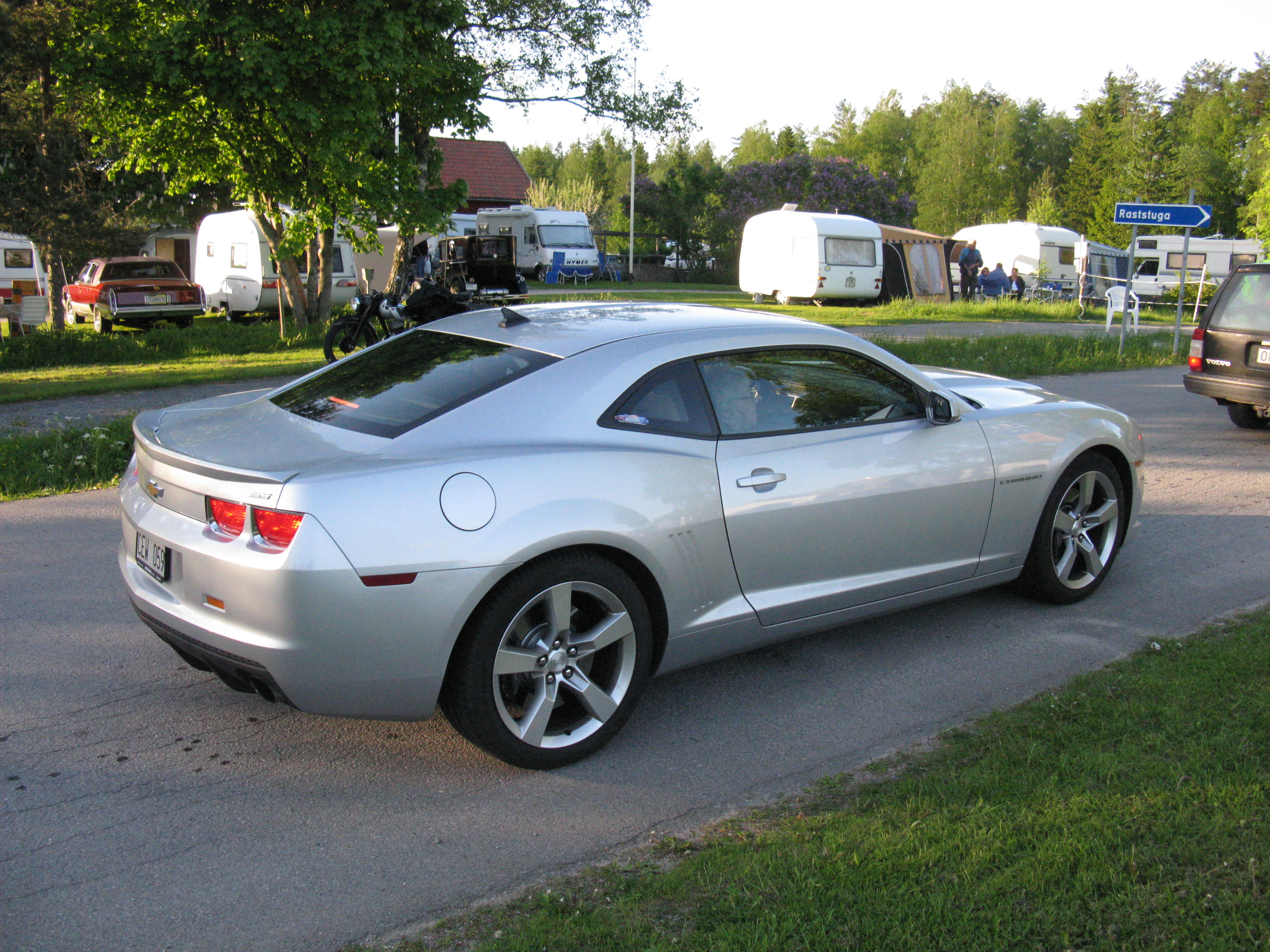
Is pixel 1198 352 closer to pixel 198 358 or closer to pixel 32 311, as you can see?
pixel 198 358

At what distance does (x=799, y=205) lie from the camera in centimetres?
5128

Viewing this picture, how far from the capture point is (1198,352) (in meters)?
10.6

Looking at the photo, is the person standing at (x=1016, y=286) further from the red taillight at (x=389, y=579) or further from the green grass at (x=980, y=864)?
the red taillight at (x=389, y=579)

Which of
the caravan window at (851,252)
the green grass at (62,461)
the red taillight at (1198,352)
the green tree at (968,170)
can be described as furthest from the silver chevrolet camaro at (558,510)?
the green tree at (968,170)

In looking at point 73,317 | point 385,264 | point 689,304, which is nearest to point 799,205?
point 385,264

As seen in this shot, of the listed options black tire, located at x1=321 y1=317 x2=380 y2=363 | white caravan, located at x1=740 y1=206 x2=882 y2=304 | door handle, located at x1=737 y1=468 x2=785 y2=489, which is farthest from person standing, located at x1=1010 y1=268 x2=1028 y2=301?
door handle, located at x1=737 y1=468 x2=785 y2=489

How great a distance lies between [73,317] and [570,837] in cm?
2575

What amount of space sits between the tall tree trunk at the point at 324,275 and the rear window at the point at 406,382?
1577cm

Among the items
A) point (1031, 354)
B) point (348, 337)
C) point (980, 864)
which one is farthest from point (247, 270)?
point (980, 864)

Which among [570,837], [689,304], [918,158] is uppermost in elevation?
[918,158]

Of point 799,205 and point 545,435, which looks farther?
point 799,205

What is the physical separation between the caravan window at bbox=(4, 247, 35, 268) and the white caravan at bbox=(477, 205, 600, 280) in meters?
17.6

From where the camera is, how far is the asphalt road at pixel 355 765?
2871 millimetres

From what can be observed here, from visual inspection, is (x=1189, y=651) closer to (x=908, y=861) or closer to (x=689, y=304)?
(x=908, y=861)
